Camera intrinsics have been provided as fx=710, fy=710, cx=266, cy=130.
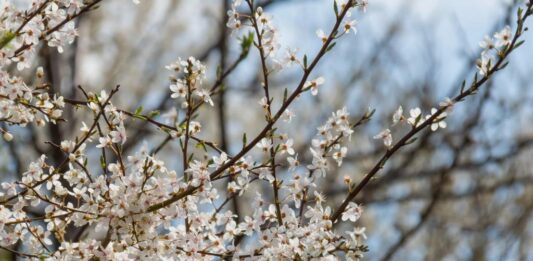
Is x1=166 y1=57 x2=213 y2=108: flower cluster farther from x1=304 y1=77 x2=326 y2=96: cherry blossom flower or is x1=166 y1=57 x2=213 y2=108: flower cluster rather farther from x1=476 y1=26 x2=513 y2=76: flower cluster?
x1=476 y1=26 x2=513 y2=76: flower cluster

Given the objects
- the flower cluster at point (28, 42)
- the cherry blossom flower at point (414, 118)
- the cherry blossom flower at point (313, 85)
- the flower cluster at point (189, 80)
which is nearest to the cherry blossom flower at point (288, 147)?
the cherry blossom flower at point (313, 85)

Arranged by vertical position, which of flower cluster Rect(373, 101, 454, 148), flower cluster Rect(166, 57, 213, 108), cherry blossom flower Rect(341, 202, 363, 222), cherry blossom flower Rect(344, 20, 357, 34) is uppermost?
cherry blossom flower Rect(344, 20, 357, 34)

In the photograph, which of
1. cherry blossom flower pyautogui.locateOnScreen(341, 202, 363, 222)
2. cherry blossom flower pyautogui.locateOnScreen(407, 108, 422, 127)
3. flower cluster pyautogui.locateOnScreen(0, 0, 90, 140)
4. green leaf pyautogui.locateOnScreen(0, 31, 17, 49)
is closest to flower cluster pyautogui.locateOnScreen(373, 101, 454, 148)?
cherry blossom flower pyautogui.locateOnScreen(407, 108, 422, 127)

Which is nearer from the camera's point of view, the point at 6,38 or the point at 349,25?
the point at 6,38

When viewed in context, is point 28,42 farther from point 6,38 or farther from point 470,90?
point 470,90

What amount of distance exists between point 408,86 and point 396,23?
132 cm

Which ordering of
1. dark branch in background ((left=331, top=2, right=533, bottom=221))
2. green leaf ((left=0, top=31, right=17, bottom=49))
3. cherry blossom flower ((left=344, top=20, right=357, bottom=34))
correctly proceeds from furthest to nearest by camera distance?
cherry blossom flower ((left=344, top=20, right=357, bottom=34)), dark branch in background ((left=331, top=2, right=533, bottom=221)), green leaf ((left=0, top=31, right=17, bottom=49))

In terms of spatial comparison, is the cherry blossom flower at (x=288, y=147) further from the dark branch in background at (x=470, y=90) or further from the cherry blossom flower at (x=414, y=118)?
the cherry blossom flower at (x=414, y=118)

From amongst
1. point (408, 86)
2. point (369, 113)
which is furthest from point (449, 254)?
point (369, 113)

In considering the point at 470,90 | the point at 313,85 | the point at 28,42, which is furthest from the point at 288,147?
the point at 28,42

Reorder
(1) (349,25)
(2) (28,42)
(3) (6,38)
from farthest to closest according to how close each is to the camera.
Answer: (1) (349,25)
(2) (28,42)
(3) (6,38)

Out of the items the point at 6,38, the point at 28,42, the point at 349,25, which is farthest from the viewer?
the point at 349,25

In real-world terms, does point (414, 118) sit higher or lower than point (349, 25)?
lower

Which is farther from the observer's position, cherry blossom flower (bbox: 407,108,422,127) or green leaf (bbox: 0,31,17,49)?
cherry blossom flower (bbox: 407,108,422,127)
